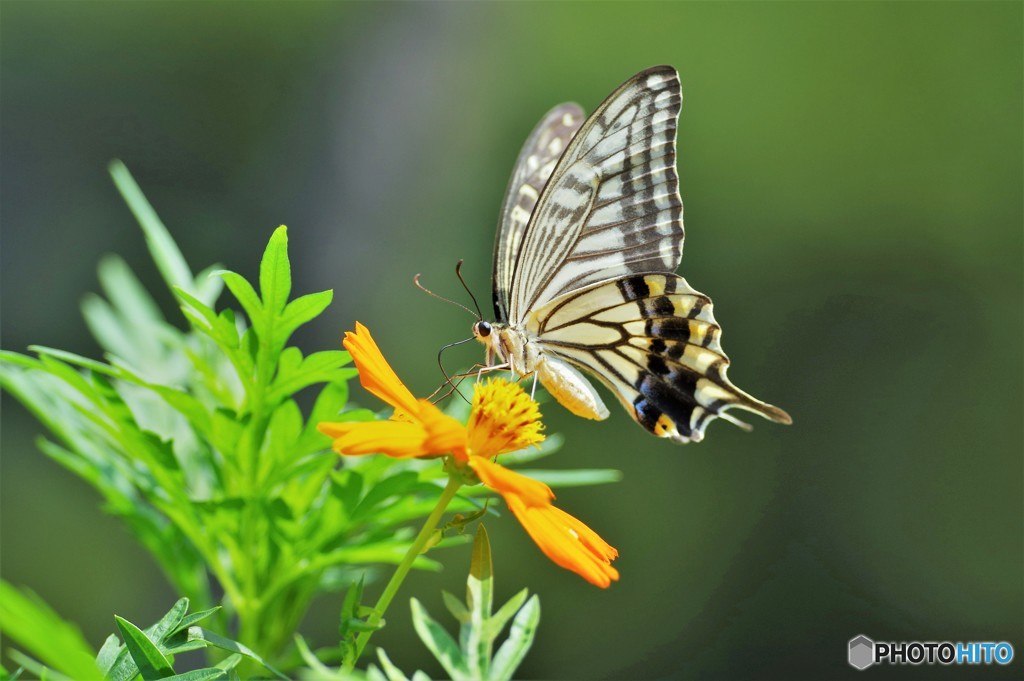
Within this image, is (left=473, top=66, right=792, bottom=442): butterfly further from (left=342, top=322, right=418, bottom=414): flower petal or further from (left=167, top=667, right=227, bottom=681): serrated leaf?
(left=167, top=667, right=227, bottom=681): serrated leaf

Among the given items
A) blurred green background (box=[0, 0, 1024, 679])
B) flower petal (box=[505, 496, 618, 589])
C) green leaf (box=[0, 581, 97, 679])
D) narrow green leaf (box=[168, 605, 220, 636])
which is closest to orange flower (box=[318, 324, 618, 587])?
flower petal (box=[505, 496, 618, 589])

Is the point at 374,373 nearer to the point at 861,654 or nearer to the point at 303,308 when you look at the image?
the point at 303,308

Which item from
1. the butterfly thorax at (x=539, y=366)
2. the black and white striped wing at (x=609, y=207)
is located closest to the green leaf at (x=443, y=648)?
the butterfly thorax at (x=539, y=366)

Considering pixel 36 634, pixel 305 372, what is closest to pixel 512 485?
pixel 305 372

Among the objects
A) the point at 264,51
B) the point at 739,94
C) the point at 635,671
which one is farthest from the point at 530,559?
the point at 264,51

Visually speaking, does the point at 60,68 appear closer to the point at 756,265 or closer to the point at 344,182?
the point at 344,182

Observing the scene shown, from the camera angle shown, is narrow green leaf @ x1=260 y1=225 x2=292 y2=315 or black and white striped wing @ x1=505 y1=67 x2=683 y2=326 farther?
black and white striped wing @ x1=505 y1=67 x2=683 y2=326
